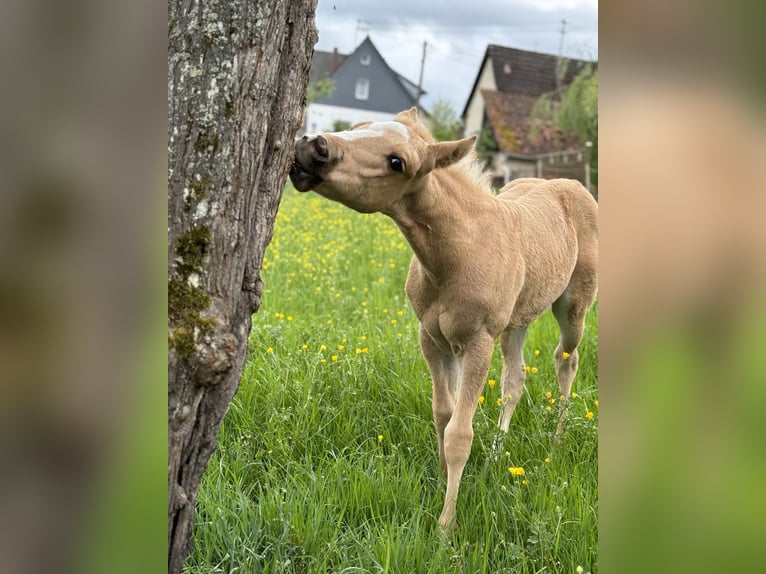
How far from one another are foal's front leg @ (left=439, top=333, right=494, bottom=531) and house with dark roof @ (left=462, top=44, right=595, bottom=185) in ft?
54.8

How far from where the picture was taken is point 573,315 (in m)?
4.53

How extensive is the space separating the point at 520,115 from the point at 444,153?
3171 centimetres

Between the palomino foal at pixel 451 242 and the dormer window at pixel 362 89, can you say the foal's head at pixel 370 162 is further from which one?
the dormer window at pixel 362 89

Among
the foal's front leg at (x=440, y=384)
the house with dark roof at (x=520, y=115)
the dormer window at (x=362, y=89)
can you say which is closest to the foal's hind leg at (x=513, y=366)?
the foal's front leg at (x=440, y=384)

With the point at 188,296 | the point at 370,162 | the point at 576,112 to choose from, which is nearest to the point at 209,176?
the point at 188,296

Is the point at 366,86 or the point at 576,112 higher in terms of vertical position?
the point at 366,86

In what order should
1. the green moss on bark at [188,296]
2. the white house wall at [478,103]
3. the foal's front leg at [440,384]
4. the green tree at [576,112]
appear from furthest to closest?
the white house wall at [478,103] < the green tree at [576,112] < the foal's front leg at [440,384] < the green moss on bark at [188,296]

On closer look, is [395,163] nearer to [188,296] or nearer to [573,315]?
[188,296]

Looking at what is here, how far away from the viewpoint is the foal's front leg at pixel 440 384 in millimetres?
3479

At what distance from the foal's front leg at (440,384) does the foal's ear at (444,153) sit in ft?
3.05
